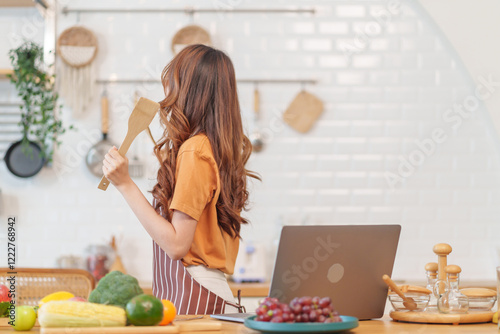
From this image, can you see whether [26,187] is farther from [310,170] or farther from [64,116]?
[310,170]

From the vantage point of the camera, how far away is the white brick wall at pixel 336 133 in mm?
3871

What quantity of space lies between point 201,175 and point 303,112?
223 centimetres

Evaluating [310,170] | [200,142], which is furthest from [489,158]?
[200,142]

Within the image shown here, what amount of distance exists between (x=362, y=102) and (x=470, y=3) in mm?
920

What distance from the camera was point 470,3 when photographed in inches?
158

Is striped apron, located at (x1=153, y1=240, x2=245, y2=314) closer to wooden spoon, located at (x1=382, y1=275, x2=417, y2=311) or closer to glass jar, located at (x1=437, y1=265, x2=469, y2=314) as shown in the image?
wooden spoon, located at (x1=382, y1=275, x2=417, y2=311)

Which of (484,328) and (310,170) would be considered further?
(310,170)

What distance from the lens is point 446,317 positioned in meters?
1.69

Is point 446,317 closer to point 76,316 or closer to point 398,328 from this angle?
point 398,328

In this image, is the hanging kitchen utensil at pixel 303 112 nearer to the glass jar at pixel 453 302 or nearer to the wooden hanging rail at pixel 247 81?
the wooden hanging rail at pixel 247 81

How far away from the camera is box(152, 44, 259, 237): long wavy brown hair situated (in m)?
1.89

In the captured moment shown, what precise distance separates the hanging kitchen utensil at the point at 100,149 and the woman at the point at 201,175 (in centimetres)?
194

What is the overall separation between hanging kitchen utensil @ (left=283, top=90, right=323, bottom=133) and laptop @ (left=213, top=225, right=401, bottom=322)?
2.26m

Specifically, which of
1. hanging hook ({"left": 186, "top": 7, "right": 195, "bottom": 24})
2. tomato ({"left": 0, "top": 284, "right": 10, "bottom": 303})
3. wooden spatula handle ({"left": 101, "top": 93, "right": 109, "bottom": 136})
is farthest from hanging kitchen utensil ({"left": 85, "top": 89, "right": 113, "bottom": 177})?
tomato ({"left": 0, "top": 284, "right": 10, "bottom": 303})
